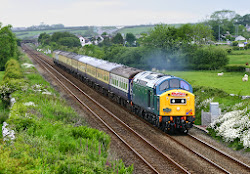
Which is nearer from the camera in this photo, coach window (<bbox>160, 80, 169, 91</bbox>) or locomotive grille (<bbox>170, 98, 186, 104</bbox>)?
locomotive grille (<bbox>170, 98, 186, 104</bbox>)

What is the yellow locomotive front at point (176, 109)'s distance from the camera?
2231 cm

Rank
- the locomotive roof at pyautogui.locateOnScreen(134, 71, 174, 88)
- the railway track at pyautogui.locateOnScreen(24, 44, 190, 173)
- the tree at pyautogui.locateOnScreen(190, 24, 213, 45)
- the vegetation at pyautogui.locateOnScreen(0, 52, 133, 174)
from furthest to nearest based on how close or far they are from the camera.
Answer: the tree at pyautogui.locateOnScreen(190, 24, 213, 45) → the locomotive roof at pyautogui.locateOnScreen(134, 71, 174, 88) → the railway track at pyautogui.locateOnScreen(24, 44, 190, 173) → the vegetation at pyautogui.locateOnScreen(0, 52, 133, 174)

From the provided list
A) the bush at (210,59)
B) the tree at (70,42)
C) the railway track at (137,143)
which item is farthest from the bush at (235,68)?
the tree at (70,42)

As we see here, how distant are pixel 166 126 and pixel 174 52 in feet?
128

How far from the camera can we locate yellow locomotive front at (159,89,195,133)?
2231 centimetres

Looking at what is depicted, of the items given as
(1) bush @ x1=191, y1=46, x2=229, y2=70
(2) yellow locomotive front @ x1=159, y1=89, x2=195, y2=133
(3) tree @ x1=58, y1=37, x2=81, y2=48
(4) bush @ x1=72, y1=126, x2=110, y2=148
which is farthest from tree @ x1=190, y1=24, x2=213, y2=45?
(3) tree @ x1=58, y1=37, x2=81, y2=48

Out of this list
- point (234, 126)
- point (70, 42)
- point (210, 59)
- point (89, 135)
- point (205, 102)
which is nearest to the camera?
point (89, 135)

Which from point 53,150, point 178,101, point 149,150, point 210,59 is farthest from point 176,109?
point 210,59

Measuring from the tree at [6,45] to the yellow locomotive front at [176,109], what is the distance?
196 ft

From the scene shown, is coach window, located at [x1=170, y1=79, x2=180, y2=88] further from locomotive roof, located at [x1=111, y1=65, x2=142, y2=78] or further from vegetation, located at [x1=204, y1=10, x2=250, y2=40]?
vegetation, located at [x1=204, y1=10, x2=250, y2=40]

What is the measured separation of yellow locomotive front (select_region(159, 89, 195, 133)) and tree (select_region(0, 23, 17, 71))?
196 ft

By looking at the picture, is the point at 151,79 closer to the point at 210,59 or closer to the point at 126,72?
the point at 126,72

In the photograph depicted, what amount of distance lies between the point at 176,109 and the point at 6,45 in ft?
203

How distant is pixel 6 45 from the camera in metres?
75.8
